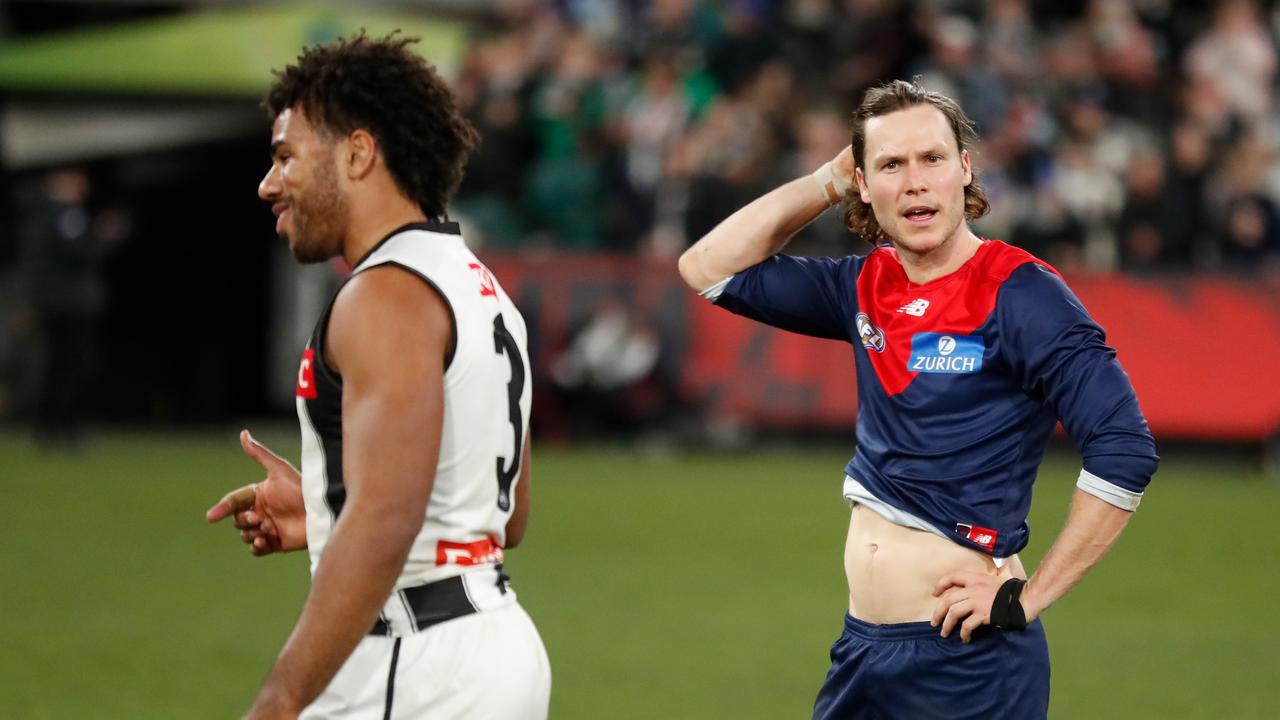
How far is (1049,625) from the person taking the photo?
973 centimetres

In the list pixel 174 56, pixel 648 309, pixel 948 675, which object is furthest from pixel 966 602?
pixel 174 56

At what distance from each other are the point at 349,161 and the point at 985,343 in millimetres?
1616

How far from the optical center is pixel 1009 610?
4.00 metres

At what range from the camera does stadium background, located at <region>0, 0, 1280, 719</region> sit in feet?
31.4

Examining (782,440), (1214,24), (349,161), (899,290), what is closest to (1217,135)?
(1214,24)

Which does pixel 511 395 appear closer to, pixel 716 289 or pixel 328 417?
pixel 328 417

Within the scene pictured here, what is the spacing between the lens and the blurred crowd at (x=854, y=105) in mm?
17703

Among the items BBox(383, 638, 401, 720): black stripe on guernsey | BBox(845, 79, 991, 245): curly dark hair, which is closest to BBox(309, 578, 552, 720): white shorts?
BBox(383, 638, 401, 720): black stripe on guernsey

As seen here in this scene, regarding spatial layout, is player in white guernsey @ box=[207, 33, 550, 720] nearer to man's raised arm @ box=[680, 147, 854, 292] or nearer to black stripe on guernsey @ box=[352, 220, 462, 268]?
black stripe on guernsey @ box=[352, 220, 462, 268]

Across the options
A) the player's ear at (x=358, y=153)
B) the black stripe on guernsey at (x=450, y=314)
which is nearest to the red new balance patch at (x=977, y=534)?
the black stripe on guernsey at (x=450, y=314)

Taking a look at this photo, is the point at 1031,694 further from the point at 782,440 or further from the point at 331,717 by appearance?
the point at 782,440

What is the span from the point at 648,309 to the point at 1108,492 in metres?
13.4

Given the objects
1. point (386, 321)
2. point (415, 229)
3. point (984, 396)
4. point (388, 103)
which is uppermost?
point (388, 103)

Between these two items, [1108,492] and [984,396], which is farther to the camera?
[984,396]
